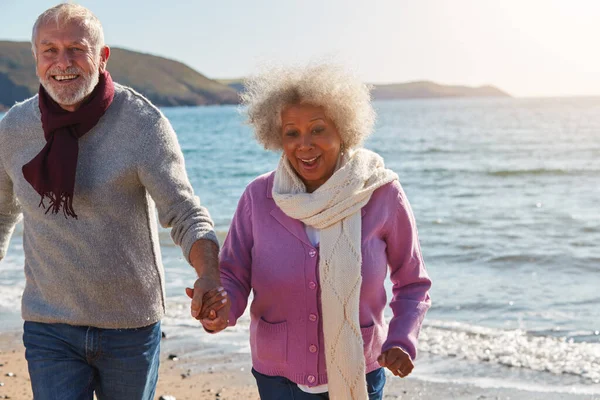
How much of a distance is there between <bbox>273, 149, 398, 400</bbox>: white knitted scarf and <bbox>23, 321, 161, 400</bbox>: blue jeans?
657mm

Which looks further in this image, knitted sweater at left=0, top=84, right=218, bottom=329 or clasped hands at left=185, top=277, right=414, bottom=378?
knitted sweater at left=0, top=84, right=218, bottom=329

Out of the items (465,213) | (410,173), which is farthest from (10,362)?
(410,173)

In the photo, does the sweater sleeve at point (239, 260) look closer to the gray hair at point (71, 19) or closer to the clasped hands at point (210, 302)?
the clasped hands at point (210, 302)

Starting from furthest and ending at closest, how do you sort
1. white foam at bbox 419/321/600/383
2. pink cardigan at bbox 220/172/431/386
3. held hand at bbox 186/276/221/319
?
white foam at bbox 419/321/600/383, pink cardigan at bbox 220/172/431/386, held hand at bbox 186/276/221/319

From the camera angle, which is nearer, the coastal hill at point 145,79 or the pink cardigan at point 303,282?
the pink cardigan at point 303,282

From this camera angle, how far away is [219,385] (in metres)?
5.75

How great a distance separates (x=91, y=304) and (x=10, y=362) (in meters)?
3.65

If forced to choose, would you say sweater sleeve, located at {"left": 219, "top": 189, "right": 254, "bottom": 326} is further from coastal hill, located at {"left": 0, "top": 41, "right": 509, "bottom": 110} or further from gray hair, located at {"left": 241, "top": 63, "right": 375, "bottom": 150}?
coastal hill, located at {"left": 0, "top": 41, "right": 509, "bottom": 110}

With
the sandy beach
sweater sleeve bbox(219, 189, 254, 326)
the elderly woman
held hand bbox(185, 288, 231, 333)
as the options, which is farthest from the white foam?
held hand bbox(185, 288, 231, 333)

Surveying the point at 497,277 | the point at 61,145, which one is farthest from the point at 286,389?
the point at 497,277

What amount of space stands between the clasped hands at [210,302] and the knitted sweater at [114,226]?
168mm

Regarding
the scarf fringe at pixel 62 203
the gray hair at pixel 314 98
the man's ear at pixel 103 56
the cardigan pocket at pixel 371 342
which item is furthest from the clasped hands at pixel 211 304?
the man's ear at pixel 103 56

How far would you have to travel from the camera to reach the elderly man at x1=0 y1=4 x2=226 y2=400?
285cm

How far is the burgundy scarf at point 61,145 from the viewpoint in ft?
9.23
